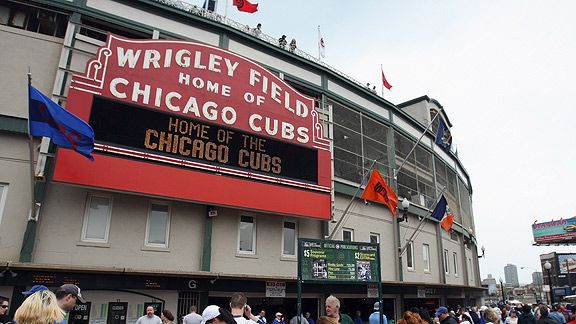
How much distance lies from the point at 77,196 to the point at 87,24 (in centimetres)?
631

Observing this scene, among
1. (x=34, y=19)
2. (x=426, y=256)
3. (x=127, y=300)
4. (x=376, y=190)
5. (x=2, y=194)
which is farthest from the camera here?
(x=426, y=256)

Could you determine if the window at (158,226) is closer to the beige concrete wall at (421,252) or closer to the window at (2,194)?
the window at (2,194)

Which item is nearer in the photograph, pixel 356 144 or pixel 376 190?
pixel 376 190

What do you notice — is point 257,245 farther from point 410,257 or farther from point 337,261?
point 410,257

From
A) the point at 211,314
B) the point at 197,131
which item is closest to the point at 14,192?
the point at 197,131

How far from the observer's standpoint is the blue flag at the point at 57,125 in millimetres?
10914

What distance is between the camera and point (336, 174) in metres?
19.6

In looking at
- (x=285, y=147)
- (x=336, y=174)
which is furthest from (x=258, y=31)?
(x=336, y=174)

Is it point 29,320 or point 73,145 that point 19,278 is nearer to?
point 73,145

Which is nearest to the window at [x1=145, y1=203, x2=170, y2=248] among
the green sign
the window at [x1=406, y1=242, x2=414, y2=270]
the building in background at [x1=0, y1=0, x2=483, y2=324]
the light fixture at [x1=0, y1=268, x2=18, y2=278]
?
the building in background at [x1=0, y1=0, x2=483, y2=324]

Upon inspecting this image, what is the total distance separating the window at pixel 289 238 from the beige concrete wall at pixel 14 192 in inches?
353

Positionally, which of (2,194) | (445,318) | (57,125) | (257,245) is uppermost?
(57,125)

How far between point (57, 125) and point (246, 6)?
1126 cm

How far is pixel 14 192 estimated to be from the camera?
1228cm
